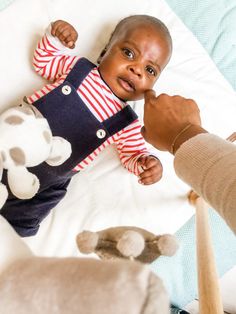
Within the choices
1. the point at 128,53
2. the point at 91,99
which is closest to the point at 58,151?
the point at 91,99

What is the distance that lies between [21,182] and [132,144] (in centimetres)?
31

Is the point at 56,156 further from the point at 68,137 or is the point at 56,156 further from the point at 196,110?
the point at 196,110

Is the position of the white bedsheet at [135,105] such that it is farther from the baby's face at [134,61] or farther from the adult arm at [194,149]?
the adult arm at [194,149]

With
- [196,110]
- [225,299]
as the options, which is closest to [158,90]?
[196,110]

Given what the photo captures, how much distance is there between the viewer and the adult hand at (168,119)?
67cm

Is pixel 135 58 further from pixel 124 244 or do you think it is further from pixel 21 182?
pixel 124 244

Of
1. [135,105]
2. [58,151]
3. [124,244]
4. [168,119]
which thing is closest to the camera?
[124,244]

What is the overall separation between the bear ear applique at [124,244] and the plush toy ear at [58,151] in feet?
0.92

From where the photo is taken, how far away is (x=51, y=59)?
97 centimetres

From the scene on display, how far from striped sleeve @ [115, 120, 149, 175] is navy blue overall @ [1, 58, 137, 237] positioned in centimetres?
2

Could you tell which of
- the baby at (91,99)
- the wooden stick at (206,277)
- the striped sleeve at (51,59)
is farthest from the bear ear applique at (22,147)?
the wooden stick at (206,277)

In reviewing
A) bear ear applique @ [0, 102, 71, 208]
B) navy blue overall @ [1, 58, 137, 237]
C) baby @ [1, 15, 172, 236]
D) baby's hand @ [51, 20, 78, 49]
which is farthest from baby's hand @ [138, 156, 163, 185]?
baby's hand @ [51, 20, 78, 49]

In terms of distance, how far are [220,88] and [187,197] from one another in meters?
0.33

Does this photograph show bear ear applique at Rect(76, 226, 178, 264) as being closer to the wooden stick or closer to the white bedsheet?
the wooden stick
